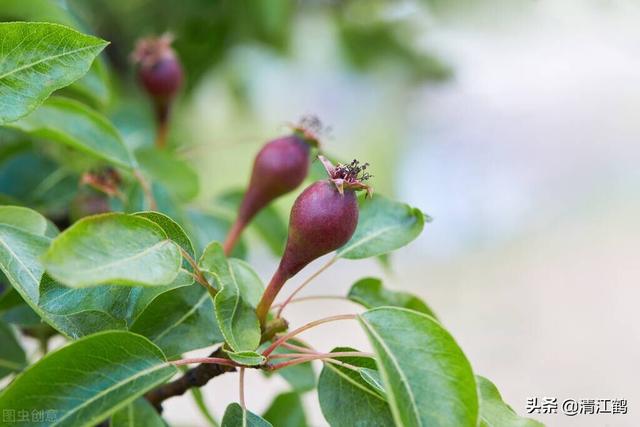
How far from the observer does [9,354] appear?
0.56 m

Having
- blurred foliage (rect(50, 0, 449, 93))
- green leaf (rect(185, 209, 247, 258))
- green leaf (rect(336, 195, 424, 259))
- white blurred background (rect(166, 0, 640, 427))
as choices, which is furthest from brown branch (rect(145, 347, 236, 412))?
white blurred background (rect(166, 0, 640, 427))

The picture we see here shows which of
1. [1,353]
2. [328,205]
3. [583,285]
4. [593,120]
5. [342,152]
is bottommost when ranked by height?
[1,353]

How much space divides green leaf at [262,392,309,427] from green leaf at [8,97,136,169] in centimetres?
22

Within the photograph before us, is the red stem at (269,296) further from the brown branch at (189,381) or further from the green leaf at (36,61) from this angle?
the green leaf at (36,61)

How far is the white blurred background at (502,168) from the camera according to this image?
135cm

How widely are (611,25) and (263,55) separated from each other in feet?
2.08

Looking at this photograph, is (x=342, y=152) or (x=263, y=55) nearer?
(x=263, y=55)

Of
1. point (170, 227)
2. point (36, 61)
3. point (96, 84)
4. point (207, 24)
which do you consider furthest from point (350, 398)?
point (207, 24)

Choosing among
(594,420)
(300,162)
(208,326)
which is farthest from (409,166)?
(208,326)

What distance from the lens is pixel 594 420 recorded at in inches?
26.4

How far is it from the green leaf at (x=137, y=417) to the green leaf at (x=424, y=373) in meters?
0.15

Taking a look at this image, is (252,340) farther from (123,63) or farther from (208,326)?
(123,63)

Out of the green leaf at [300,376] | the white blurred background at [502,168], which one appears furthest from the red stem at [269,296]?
the white blurred background at [502,168]

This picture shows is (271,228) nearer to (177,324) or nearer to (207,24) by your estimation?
(177,324)
